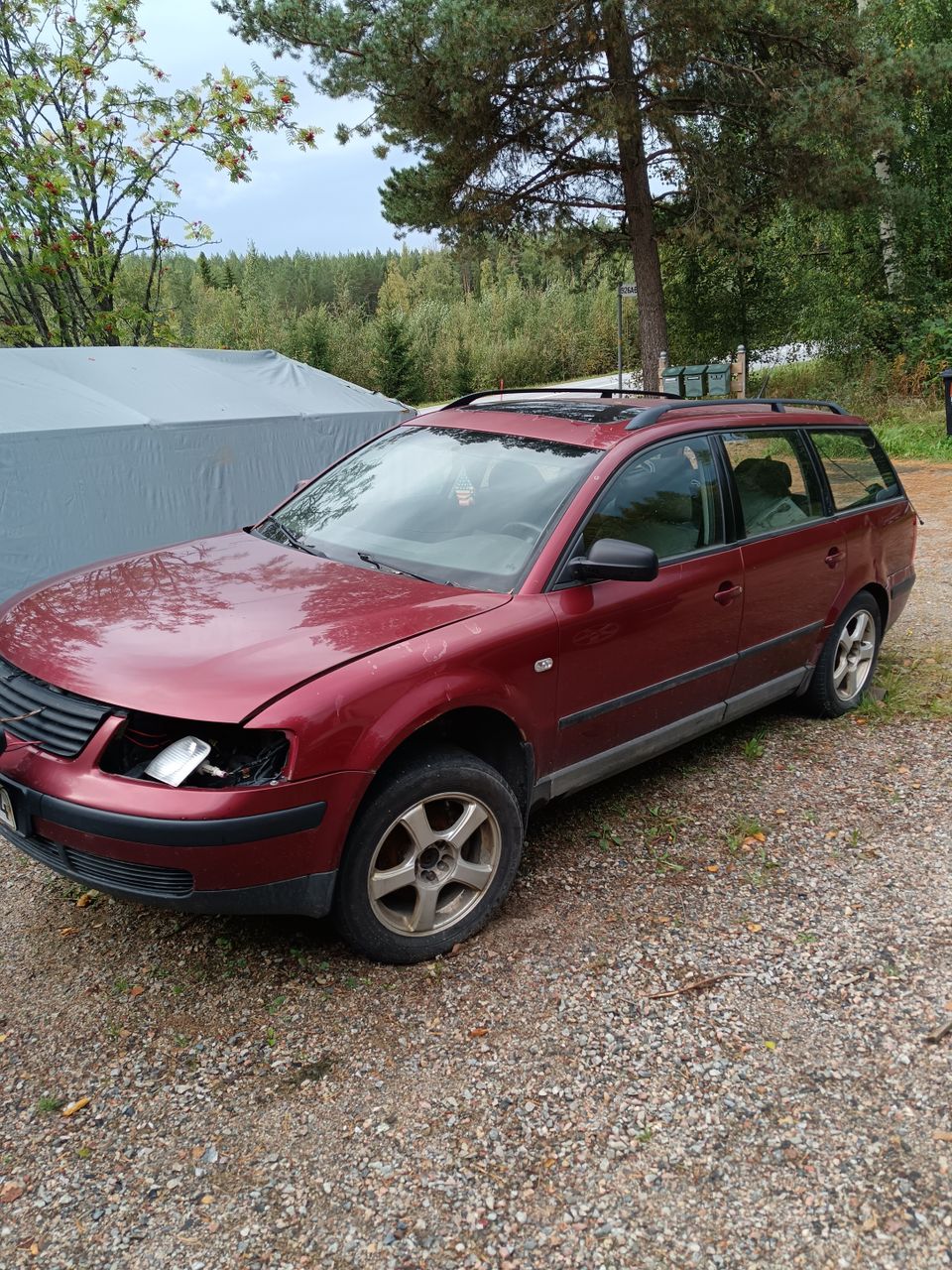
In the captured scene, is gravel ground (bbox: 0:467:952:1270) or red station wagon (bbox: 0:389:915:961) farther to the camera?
red station wagon (bbox: 0:389:915:961)

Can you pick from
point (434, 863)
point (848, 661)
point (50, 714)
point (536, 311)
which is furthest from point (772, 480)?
point (536, 311)

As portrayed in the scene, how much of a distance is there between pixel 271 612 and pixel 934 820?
2.78 metres

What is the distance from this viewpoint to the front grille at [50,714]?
2545 millimetres

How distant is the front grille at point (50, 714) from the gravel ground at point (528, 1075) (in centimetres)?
78

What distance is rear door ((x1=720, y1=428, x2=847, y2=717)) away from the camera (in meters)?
4.07

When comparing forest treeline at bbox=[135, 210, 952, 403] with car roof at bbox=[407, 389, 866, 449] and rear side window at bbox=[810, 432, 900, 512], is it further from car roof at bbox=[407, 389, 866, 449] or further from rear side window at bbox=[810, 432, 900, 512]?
rear side window at bbox=[810, 432, 900, 512]

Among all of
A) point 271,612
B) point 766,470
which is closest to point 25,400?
point 271,612

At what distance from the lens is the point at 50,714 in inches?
103

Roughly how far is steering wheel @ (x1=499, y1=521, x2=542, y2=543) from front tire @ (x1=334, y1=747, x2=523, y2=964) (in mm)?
841

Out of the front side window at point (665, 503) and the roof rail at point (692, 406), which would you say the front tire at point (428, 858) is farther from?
the roof rail at point (692, 406)

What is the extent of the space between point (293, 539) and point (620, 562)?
138 cm

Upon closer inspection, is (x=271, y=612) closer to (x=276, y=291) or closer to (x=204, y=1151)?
(x=204, y=1151)

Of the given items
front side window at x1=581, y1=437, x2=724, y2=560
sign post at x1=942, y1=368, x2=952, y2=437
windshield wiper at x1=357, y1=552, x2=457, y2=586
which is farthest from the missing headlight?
sign post at x1=942, y1=368, x2=952, y2=437

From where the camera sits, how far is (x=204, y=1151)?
2.20 m
